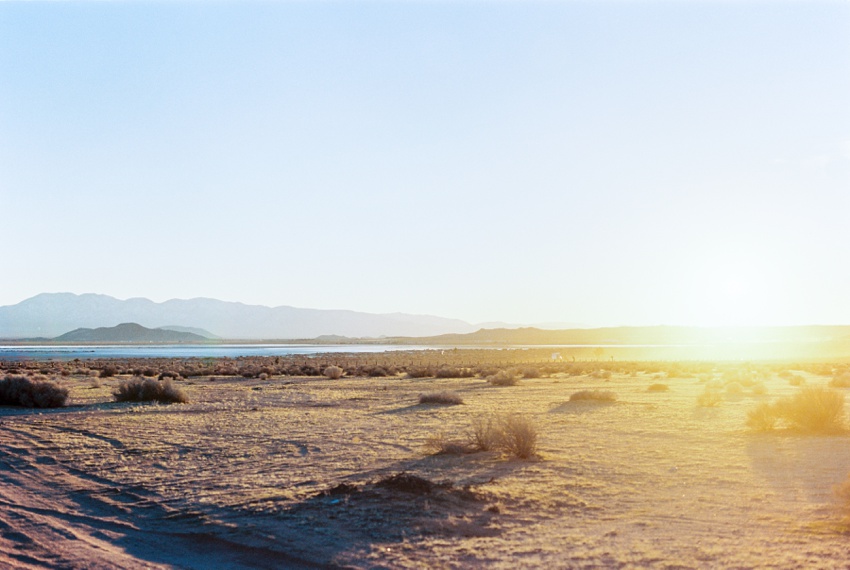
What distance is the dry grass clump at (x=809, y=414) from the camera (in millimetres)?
20047

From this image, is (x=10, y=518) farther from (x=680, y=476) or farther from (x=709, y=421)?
(x=709, y=421)

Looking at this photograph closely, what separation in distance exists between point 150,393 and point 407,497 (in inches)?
865

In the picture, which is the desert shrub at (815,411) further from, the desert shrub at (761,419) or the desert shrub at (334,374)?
the desert shrub at (334,374)

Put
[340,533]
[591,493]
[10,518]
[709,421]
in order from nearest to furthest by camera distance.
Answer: [340,533] → [10,518] → [591,493] → [709,421]

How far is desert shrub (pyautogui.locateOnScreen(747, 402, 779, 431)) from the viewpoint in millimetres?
20219

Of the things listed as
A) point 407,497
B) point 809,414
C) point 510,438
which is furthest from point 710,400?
point 407,497

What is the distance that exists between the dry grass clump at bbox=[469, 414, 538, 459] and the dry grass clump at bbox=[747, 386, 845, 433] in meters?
7.92

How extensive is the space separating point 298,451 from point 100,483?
448 cm

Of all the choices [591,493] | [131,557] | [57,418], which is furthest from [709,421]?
[57,418]

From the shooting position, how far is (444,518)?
1055 cm

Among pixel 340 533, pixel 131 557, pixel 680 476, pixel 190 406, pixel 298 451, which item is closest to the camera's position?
pixel 131 557

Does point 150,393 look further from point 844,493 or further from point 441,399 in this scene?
point 844,493

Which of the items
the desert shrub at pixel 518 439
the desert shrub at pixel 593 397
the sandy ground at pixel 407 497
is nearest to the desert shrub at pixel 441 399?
the desert shrub at pixel 593 397

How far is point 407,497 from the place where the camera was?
11555 mm
